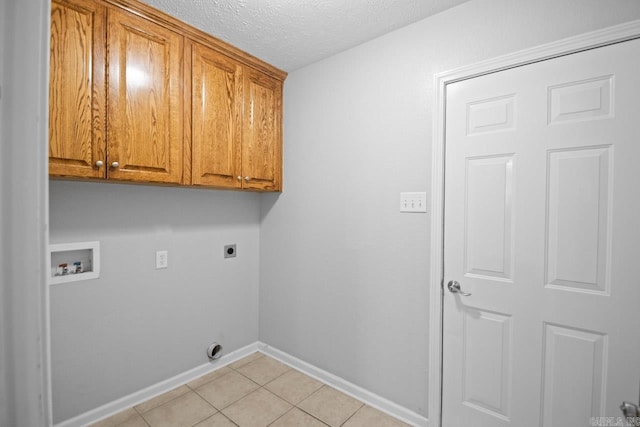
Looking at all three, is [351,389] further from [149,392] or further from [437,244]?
[149,392]

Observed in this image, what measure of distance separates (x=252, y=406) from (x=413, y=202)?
1.69 metres

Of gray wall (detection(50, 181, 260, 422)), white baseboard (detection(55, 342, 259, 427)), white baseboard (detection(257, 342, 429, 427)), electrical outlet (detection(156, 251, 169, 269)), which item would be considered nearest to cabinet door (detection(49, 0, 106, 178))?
gray wall (detection(50, 181, 260, 422))

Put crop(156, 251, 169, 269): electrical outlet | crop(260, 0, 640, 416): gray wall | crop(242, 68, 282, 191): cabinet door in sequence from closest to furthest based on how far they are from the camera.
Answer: crop(260, 0, 640, 416): gray wall
crop(156, 251, 169, 269): electrical outlet
crop(242, 68, 282, 191): cabinet door

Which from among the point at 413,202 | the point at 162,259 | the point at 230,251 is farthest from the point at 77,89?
the point at 413,202

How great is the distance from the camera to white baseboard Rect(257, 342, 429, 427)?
179 cm

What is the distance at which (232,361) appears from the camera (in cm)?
247

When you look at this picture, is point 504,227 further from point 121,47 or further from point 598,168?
point 121,47

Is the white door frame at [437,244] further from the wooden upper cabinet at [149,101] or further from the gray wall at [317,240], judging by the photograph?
the wooden upper cabinet at [149,101]

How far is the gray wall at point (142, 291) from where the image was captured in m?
1.69

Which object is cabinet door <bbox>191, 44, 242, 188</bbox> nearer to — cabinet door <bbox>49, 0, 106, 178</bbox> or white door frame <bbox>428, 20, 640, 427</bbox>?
cabinet door <bbox>49, 0, 106, 178</bbox>

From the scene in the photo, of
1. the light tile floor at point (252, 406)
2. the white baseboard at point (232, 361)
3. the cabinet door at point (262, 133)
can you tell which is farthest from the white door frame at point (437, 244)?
the cabinet door at point (262, 133)

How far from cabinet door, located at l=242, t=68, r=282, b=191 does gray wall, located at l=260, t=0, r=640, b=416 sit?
3.8 inches

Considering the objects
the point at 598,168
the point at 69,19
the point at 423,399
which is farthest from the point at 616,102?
the point at 69,19

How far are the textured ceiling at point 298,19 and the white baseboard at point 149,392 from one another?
94.9 inches
